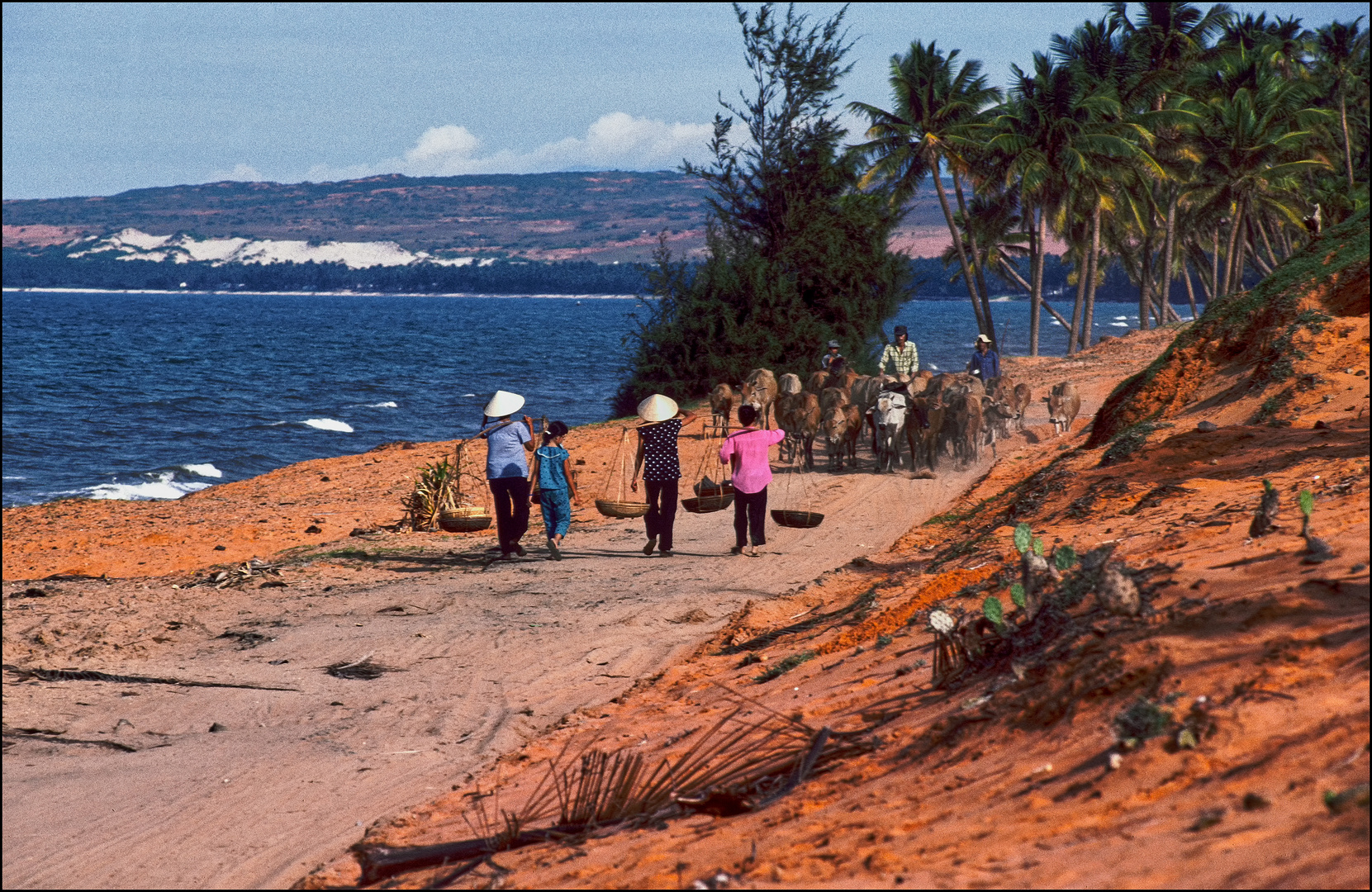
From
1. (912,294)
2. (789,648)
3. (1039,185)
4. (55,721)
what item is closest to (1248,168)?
(1039,185)

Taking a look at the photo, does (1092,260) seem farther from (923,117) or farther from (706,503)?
(706,503)

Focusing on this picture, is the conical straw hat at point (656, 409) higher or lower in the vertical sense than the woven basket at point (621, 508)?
higher

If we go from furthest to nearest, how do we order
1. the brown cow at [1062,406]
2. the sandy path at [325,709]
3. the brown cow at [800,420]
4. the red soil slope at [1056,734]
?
Result: the brown cow at [1062,406], the brown cow at [800,420], the sandy path at [325,709], the red soil slope at [1056,734]

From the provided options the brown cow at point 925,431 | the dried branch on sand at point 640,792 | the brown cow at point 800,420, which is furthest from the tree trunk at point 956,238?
the dried branch on sand at point 640,792

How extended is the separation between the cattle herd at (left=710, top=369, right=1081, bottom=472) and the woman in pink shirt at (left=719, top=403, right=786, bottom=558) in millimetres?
5376

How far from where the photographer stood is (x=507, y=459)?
12.5 meters

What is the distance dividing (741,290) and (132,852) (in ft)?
89.3

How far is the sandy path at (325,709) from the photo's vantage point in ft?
19.4

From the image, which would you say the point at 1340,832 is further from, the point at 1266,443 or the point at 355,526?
the point at 355,526

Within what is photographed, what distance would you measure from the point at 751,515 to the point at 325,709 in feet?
18.5

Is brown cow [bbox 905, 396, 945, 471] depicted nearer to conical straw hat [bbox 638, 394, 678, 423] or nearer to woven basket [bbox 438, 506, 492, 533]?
conical straw hat [bbox 638, 394, 678, 423]

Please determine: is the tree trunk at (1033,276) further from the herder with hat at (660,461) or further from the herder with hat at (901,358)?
the herder with hat at (660,461)

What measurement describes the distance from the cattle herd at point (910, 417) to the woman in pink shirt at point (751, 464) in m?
5.38

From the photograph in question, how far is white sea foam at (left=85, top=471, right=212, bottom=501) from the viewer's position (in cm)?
2750
